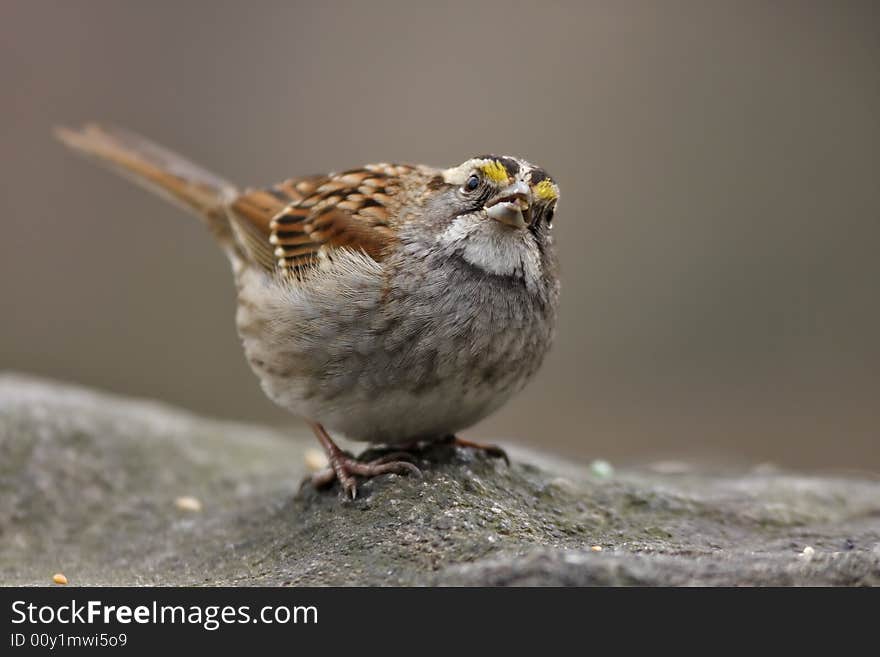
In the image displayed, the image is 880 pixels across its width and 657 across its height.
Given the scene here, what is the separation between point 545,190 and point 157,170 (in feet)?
8.52

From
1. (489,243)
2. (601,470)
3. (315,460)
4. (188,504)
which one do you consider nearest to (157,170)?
(315,460)

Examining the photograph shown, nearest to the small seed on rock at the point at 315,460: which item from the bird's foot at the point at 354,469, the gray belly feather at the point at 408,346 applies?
the bird's foot at the point at 354,469

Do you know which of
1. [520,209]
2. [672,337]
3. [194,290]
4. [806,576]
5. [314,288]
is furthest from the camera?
[194,290]

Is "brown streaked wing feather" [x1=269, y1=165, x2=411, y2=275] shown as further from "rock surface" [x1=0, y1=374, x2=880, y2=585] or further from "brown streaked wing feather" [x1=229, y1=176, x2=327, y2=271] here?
"rock surface" [x1=0, y1=374, x2=880, y2=585]

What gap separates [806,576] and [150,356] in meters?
7.77

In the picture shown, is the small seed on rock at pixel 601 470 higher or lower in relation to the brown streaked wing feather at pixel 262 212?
lower

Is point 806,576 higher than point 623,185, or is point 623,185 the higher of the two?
point 623,185

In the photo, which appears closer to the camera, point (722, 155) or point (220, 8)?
point (722, 155)

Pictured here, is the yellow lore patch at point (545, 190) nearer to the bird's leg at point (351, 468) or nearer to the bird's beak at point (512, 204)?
the bird's beak at point (512, 204)

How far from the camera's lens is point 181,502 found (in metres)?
5.09

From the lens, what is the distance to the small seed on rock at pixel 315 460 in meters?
5.79

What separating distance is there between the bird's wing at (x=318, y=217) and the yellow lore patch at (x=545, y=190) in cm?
55

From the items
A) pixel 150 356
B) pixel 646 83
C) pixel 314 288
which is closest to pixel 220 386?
pixel 150 356

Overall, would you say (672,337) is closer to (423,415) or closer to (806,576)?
(423,415)
